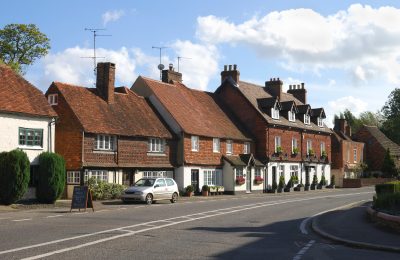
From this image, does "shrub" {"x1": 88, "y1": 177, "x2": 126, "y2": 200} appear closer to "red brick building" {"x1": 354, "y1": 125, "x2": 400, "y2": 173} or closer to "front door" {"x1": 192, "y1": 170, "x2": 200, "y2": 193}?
Result: "front door" {"x1": 192, "y1": 170, "x2": 200, "y2": 193}

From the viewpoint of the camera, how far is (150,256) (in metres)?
11.8

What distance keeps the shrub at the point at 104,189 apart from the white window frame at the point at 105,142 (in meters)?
2.32

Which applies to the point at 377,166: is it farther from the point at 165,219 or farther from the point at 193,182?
the point at 165,219

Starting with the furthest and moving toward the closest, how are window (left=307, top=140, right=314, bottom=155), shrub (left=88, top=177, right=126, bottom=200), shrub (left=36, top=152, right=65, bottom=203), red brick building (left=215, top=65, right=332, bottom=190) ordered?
window (left=307, top=140, right=314, bottom=155)
red brick building (left=215, top=65, right=332, bottom=190)
shrub (left=88, top=177, right=126, bottom=200)
shrub (left=36, top=152, right=65, bottom=203)

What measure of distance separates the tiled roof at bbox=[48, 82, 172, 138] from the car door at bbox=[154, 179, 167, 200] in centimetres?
561

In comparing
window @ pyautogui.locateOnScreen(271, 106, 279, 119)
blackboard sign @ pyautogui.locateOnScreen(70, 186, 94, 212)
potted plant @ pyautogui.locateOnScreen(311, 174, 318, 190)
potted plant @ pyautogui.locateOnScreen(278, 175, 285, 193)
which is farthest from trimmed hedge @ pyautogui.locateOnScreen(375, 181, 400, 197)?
potted plant @ pyautogui.locateOnScreen(311, 174, 318, 190)

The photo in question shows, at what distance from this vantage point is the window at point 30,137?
3055 cm

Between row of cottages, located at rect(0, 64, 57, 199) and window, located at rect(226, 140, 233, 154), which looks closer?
row of cottages, located at rect(0, 64, 57, 199)

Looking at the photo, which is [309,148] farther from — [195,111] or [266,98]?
[195,111]

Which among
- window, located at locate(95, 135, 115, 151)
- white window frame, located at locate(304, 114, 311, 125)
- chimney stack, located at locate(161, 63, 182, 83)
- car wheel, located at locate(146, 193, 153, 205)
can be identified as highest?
chimney stack, located at locate(161, 63, 182, 83)

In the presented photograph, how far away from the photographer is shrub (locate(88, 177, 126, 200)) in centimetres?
3284

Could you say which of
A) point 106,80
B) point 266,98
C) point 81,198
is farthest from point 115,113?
point 266,98

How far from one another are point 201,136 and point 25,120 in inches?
633

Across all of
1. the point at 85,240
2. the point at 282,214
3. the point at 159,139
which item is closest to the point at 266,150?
the point at 159,139
